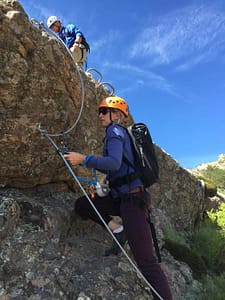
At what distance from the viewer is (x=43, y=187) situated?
7504 mm

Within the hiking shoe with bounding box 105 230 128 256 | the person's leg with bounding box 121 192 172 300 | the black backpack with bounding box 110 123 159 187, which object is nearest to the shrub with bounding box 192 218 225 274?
the hiking shoe with bounding box 105 230 128 256

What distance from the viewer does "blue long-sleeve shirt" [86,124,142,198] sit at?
540 cm

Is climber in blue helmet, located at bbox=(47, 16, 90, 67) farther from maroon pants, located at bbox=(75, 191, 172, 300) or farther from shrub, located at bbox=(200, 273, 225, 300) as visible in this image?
shrub, located at bbox=(200, 273, 225, 300)

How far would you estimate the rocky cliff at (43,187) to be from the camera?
18.5 ft

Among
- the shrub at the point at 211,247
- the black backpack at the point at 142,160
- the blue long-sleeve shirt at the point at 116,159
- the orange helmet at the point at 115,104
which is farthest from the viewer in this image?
the shrub at the point at 211,247

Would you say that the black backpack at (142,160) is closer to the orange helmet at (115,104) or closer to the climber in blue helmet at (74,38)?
the orange helmet at (115,104)

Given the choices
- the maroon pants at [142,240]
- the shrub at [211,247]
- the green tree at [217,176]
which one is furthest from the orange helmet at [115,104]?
the green tree at [217,176]

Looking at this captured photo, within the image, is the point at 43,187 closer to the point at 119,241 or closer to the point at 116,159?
the point at 119,241

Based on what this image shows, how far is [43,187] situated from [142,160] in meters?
2.91

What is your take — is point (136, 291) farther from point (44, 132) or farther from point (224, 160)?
point (224, 160)

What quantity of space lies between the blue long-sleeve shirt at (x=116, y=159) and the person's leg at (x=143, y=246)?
11.0 inches

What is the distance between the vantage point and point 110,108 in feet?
20.5

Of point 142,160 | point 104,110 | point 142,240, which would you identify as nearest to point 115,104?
Answer: point 104,110

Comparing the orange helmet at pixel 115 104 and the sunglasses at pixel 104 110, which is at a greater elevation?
the orange helmet at pixel 115 104
